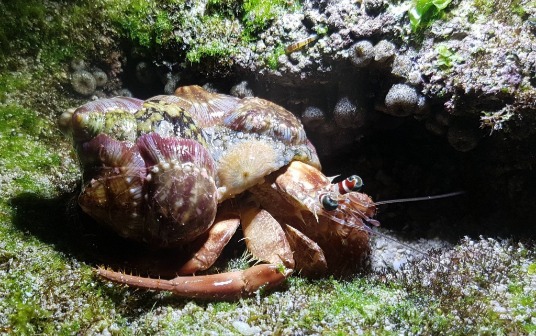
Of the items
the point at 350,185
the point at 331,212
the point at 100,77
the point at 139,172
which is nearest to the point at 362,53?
the point at 350,185

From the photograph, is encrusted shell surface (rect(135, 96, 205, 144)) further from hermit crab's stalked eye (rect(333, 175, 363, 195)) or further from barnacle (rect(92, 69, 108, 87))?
hermit crab's stalked eye (rect(333, 175, 363, 195))

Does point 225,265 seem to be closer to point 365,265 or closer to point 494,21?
point 365,265

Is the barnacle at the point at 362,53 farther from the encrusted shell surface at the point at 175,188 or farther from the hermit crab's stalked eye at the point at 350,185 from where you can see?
the encrusted shell surface at the point at 175,188

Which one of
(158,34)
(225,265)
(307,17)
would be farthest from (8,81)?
(307,17)

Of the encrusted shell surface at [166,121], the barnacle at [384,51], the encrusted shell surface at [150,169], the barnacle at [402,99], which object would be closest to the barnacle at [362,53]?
the barnacle at [384,51]

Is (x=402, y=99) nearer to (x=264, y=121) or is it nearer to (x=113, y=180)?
(x=264, y=121)

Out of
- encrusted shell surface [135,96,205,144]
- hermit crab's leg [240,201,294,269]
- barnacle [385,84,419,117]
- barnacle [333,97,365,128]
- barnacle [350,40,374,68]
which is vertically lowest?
hermit crab's leg [240,201,294,269]

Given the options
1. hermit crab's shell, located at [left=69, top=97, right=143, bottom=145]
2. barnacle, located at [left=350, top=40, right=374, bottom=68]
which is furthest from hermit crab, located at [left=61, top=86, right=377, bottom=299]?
barnacle, located at [left=350, top=40, right=374, bottom=68]
